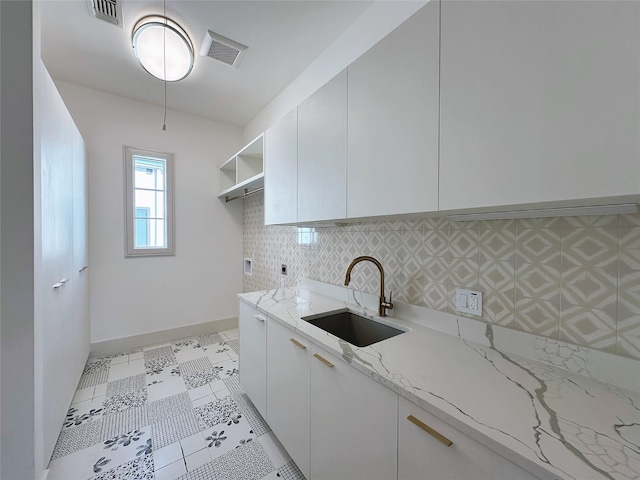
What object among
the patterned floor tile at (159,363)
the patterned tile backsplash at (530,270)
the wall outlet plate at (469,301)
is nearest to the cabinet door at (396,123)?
the patterned tile backsplash at (530,270)

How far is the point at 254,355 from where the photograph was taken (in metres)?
1.72

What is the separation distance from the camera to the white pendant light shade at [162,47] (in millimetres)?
1678

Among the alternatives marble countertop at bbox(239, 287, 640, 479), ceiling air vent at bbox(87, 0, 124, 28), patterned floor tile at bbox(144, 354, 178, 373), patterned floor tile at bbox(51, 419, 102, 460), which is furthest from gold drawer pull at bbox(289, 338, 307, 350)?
ceiling air vent at bbox(87, 0, 124, 28)

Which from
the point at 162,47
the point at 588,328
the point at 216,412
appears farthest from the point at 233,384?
the point at 162,47

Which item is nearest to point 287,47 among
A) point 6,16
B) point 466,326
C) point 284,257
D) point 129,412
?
point 6,16

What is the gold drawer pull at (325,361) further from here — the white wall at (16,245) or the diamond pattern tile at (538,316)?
the white wall at (16,245)

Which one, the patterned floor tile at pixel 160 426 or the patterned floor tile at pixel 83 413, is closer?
the patterned floor tile at pixel 160 426

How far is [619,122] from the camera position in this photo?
55cm

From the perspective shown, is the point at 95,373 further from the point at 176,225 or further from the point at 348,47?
the point at 348,47

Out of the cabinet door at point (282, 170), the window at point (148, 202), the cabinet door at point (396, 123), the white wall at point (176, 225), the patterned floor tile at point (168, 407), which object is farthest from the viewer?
the window at point (148, 202)

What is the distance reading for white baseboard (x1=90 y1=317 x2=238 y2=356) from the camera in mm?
2609

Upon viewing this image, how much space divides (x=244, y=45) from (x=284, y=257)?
1790 millimetres

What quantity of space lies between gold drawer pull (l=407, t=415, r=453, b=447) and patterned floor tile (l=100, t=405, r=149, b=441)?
1883 millimetres

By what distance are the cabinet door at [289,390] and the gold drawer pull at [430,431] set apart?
57 centimetres
